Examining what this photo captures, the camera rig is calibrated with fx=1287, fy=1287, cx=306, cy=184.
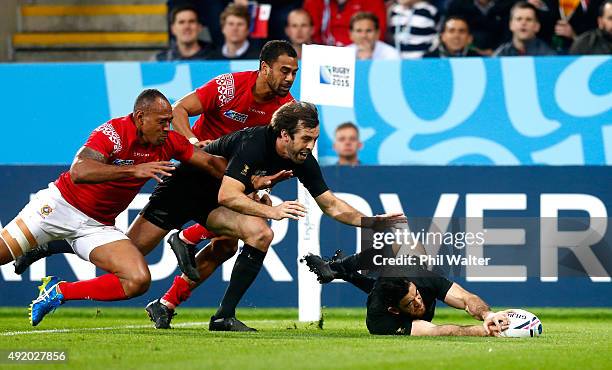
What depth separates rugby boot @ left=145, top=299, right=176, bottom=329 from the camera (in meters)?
11.3

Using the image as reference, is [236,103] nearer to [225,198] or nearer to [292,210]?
[225,198]

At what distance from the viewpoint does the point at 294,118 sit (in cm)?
1020

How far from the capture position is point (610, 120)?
1393 centimetres

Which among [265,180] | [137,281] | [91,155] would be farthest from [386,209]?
[91,155]

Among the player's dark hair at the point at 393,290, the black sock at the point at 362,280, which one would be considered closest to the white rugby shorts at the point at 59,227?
the black sock at the point at 362,280

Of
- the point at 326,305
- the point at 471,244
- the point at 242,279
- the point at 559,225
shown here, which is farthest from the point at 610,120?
the point at 242,279

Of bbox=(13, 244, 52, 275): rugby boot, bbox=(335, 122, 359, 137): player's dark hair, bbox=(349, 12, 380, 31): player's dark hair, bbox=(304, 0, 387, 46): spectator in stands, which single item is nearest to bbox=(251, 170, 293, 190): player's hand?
bbox=(13, 244, 52, 275): rugby boot

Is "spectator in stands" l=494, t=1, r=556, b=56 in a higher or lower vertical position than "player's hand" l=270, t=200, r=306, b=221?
higher

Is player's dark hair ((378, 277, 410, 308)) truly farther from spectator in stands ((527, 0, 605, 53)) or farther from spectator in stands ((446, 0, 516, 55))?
spectator in stands ((446, 0, 516, 55))

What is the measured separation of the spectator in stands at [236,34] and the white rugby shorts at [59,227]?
18.4 feet

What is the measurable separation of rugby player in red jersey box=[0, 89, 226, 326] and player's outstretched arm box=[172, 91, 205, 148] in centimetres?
56

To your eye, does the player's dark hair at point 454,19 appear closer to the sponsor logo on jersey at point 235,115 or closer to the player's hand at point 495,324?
the sponsor logo on jersey at point 235,115

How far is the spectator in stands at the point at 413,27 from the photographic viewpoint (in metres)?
16.5

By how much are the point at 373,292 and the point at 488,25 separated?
258 inches
